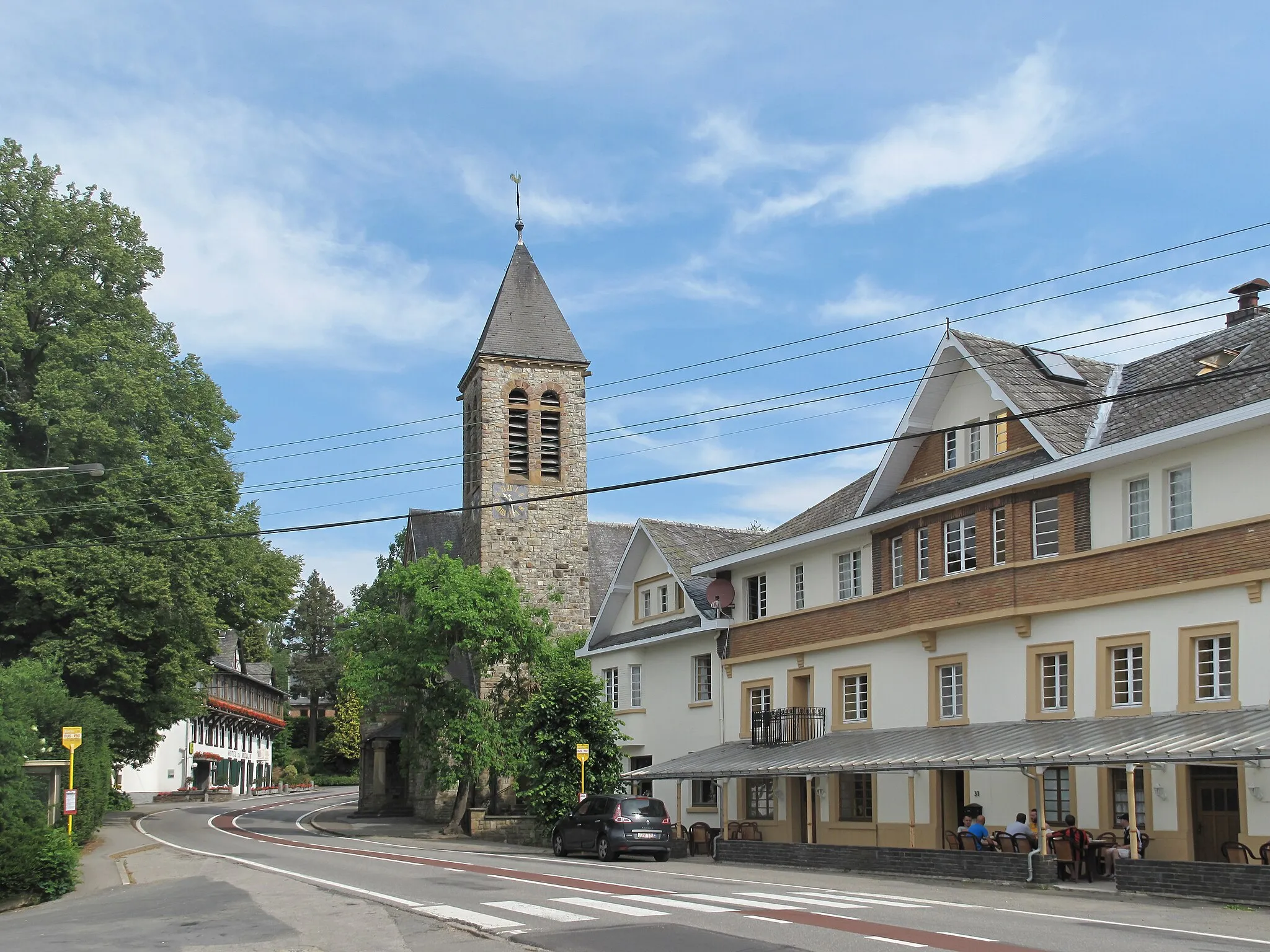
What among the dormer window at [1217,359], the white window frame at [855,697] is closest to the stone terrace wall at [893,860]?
the white window frame at [855,697]

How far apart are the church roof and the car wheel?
26.0 meters

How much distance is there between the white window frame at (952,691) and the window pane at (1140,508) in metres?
4.96

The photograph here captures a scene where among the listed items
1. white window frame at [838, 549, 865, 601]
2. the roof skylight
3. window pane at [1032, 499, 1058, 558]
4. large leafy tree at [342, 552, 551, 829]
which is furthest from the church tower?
window pane at [1032, 499, 1058, 558]

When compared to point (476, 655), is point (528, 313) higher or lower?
higher

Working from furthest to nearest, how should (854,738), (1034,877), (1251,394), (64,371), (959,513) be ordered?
(64,371) < (854,738) < (959,513) < (1251,394) < (1034,877)

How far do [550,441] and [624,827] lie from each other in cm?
2529

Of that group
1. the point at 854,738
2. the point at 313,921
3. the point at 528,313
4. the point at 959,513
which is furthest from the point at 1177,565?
the point at 528,313

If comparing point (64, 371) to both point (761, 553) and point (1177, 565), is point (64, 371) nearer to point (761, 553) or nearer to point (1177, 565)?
point (761, 553)

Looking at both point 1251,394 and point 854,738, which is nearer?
point 1251,394

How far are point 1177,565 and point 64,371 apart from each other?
97.0ft

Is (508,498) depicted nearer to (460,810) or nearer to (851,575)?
(460,810)

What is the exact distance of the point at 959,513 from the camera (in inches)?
1072

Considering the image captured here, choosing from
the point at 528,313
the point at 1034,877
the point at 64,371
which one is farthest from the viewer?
the point at 528,313

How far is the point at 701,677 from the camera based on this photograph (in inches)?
1457
